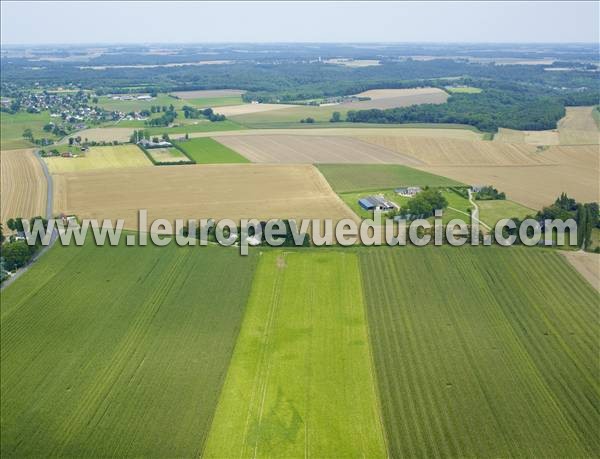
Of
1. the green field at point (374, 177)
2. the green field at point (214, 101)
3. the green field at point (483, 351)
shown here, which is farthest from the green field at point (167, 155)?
the green field at point (214, 101)

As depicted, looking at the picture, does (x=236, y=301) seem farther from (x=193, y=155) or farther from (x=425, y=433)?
(x=193, y=155)

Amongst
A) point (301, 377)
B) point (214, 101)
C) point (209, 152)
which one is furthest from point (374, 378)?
point (214, 101)

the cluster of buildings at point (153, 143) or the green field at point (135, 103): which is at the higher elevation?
the green field at point (135, 103)

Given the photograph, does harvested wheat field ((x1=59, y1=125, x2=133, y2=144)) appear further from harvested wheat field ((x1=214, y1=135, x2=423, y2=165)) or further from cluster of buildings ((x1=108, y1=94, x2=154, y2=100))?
cluster of buildings ((x1=108, y1=94, x2=154, y2=100))

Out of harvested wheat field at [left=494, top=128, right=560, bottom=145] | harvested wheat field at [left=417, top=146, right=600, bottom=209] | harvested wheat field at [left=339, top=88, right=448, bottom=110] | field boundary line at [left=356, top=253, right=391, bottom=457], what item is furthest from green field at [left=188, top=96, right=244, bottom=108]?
field boundary line at [left=356, top=253, right=391, bottom=457]

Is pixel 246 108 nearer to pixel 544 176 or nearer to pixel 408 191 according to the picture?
pixel 408 191

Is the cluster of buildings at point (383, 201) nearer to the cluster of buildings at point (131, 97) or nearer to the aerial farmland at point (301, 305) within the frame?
the aerial farmland at point (301, 305)
